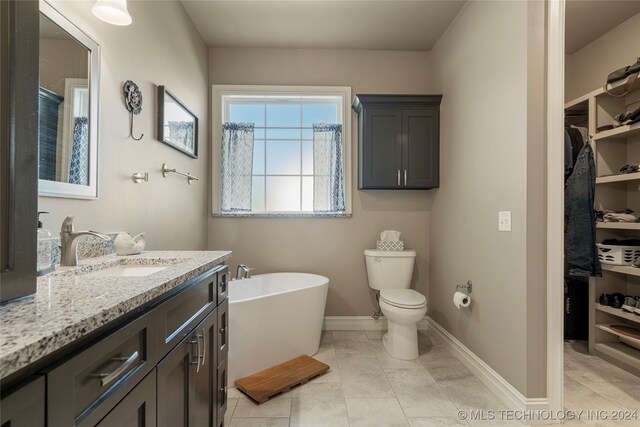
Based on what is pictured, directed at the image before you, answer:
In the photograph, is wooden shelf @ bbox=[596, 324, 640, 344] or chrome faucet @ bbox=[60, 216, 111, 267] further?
wooden shelf @ bbox=[596, 324, 640, 344]

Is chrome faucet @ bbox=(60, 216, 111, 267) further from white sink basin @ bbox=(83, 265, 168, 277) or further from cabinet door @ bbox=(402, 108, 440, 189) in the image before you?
cabinet door @ bbox=(402, 108, 440, 189)

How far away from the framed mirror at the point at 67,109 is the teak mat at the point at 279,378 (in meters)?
1.45

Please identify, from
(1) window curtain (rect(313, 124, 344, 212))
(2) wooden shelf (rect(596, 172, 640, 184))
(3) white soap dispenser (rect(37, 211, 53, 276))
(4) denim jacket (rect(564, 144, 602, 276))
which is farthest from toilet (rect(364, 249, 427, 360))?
(3) white soap dispenser (rect(37, 211, 53, 276))

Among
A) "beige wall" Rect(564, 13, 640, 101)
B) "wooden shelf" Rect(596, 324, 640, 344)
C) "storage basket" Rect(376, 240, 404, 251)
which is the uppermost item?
"beige wall" Rect(564, 13, 640, 101)

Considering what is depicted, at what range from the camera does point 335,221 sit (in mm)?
3020

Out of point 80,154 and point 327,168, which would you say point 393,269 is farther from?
point 80,154

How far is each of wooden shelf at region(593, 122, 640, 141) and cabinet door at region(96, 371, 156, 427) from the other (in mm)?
3272

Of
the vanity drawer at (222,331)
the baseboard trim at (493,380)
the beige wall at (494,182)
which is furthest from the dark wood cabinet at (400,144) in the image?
the vanity drawer at (222,331)

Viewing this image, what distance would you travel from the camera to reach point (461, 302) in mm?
2193

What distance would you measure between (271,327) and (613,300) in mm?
2711

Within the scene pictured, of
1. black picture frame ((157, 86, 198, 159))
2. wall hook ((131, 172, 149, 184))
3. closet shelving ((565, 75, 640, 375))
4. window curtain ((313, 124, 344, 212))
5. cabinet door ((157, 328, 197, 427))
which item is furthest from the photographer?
window curtain ((313, 124, 344, 212))

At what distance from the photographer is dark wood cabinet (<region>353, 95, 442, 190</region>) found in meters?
2.79

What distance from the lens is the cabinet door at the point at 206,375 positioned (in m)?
1.13

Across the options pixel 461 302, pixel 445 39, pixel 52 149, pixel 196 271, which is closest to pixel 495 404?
pixel 461 302
